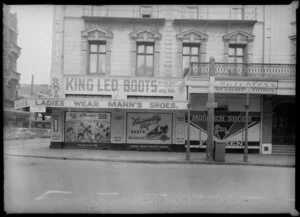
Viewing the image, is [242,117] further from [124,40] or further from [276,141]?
[124,40]

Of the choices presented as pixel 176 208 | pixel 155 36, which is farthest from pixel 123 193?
pixel 155 36

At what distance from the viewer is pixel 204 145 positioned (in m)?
17.4

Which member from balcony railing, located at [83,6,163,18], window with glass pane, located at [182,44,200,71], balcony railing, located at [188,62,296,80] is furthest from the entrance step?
balcony railing, located at [83,6,163,18]

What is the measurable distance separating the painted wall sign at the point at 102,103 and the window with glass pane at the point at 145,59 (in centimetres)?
247

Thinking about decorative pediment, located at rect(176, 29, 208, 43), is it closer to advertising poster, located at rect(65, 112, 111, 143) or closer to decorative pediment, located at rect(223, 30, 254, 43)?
decorative pediment, located at rect(223, 30, 254, 43)

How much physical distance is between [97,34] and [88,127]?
6125mm

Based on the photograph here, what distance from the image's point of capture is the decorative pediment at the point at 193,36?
17.2 meters

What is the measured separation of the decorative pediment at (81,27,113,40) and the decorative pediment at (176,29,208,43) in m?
4.53

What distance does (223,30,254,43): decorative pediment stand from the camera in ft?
56.6

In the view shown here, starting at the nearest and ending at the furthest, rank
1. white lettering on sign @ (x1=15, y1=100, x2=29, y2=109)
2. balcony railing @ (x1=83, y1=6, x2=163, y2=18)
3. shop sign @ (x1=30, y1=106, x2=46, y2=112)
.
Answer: white lettering on sign @ (x1=15, y1=100, x2=29, y2=109)
shop sign @ (x1=30, y1=106, x2=46, y2=112)
balcony railing @ (x1=83, y1=6, x2=163, y2=18)

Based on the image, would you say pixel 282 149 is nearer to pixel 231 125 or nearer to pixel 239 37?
pixel 231 125

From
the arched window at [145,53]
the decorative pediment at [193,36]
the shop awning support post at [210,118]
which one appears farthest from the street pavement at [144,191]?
the decorative pediment at [193,36]

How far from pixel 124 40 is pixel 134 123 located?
5.47 m

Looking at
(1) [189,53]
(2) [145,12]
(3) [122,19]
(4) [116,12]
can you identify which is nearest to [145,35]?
(2) [145,12]
